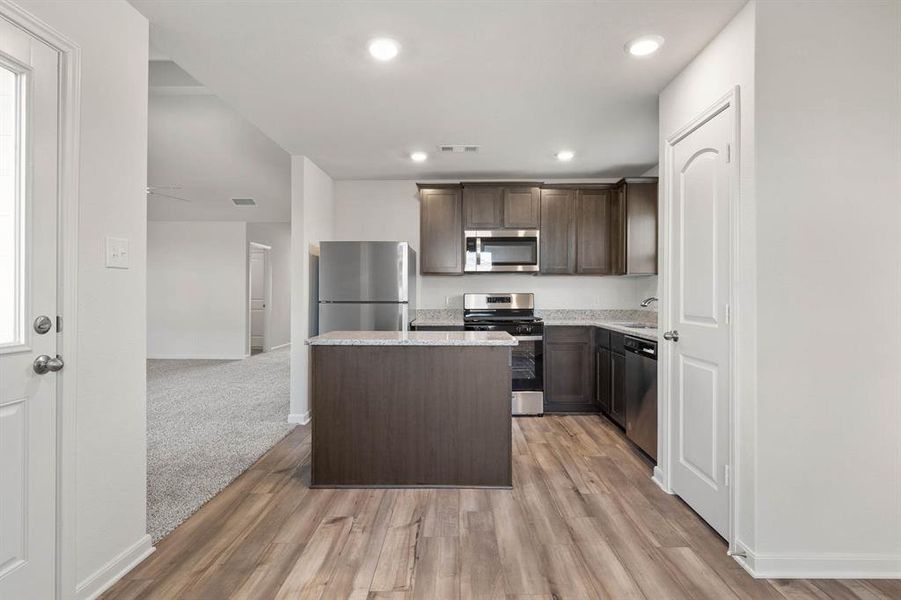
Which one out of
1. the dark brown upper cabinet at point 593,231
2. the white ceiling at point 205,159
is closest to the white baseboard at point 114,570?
the dark brown upper cabinet at point 593,231

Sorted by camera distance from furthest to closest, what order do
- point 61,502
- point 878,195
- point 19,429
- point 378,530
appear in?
point 378,530 < point 878,195 < point 61,502 < point 19,429

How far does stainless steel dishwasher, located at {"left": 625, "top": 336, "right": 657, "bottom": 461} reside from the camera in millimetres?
3045

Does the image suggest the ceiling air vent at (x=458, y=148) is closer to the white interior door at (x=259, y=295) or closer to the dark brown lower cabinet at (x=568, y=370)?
the dark brown lower cabinet at (x=568, y=370)

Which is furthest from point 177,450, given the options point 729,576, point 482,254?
point 729,576

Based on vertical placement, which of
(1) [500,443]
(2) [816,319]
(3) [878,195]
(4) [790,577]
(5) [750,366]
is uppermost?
(3) [878,195]

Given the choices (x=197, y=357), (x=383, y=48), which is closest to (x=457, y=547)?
(x=383, y=48)

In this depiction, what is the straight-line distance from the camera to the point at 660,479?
282cm

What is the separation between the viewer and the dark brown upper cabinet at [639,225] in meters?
4.43

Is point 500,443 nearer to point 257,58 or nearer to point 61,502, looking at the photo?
point 61,502

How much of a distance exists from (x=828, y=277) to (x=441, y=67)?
2036 mm

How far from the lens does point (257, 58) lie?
96.8 inches

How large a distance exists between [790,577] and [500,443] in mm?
1393

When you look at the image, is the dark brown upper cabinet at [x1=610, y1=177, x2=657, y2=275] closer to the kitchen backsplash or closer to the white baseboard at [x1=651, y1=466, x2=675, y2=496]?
the kitchen backsplash

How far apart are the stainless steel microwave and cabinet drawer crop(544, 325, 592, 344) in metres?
0.65
